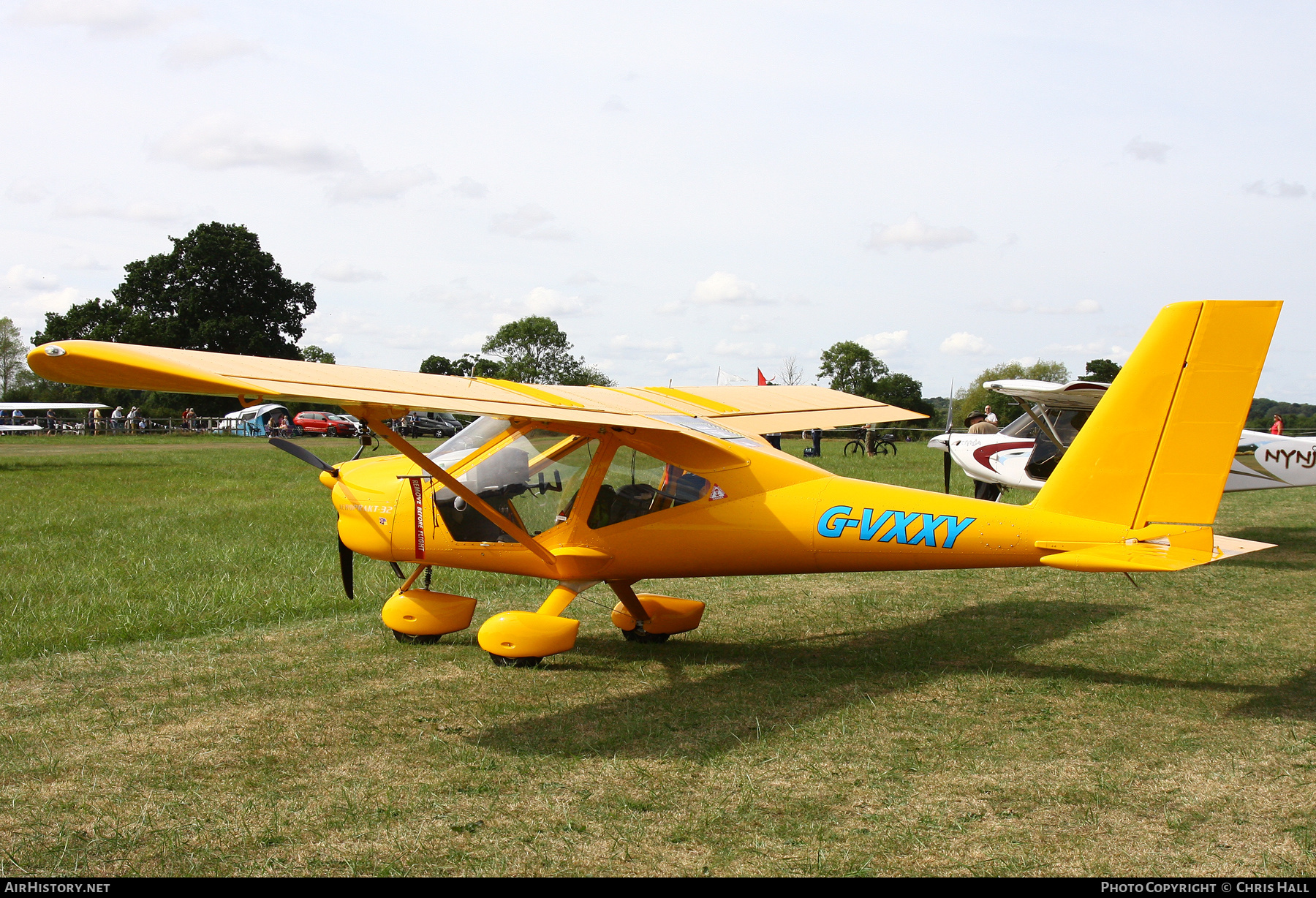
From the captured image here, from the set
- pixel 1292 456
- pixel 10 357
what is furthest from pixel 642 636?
pixel 10 357

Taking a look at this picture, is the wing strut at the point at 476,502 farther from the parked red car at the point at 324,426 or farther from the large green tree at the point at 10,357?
the large green tree at the point at 10,357

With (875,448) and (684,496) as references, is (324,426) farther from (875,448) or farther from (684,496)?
(684,496)

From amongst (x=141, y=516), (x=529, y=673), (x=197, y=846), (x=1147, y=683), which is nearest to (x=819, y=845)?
(x=197, y=846)

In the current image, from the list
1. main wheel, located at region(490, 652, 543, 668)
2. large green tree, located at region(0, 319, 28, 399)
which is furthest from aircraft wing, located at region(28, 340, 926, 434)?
large green tree, located at region(0, 319, 28, 399)

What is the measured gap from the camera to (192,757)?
4648mm

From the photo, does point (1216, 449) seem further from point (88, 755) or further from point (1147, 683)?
point (88, 755)

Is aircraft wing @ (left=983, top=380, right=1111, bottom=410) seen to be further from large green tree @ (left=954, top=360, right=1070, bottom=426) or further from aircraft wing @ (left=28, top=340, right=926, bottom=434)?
large green tree @ (left=954, top=360, right=1070, bottom=426)

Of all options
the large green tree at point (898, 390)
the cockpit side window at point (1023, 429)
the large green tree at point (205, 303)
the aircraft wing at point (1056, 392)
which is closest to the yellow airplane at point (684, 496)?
the aircraft wing at point (1056, 392)

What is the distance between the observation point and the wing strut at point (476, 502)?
5.73 metres

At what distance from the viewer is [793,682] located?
6059 millimetres

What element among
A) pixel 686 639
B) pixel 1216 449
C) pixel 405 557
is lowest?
pixel 686 639

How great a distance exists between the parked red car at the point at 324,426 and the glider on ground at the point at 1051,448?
135 ft

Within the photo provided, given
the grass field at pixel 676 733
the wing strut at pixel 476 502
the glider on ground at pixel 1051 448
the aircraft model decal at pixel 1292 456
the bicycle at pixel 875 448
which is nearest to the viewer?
the grass field at pixel 676 733

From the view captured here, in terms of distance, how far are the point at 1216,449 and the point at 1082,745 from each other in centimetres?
193
